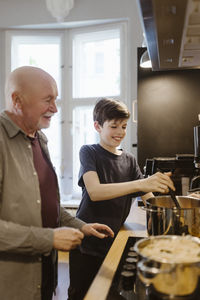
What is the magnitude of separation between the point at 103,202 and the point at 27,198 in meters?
0.58

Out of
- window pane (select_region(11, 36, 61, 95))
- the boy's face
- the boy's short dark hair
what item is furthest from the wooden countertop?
window pane (select_region(11, 36, 61, 95))

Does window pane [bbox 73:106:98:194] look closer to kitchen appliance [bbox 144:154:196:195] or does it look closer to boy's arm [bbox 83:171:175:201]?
kitchen appliance [bbox 144:154:196:195]

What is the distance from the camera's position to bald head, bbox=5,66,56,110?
119 cm

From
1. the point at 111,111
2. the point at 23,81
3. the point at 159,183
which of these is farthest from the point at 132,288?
the point at 111,111

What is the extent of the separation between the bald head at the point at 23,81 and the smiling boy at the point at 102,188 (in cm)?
54

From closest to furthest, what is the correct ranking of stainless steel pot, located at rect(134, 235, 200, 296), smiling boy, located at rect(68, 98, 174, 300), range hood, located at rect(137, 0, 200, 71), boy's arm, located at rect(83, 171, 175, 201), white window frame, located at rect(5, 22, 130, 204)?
1. stainless steel pot, located at rect(134, 235, 200, 296)
2. range hood, located at rect(137, 0, 200, 71)
3. boy's arm, located at rect(83, 171, 175, 201)
4. smiling boy, located at rect(68, 98, 174, 300)
5. white window frame, located at rect(5, 22, 130, 204)

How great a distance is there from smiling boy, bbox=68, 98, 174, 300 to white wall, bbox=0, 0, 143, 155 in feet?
6.95

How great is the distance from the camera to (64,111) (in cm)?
423

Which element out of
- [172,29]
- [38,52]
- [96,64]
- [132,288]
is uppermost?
[38,52]

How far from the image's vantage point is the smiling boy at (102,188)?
1.53 meters

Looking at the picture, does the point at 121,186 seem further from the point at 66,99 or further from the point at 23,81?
the point at 66,99

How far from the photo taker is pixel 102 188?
1484 millimetres

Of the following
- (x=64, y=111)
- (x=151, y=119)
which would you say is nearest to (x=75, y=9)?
(x=64, y=111)

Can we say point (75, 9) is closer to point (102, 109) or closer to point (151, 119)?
point (151, 119)
